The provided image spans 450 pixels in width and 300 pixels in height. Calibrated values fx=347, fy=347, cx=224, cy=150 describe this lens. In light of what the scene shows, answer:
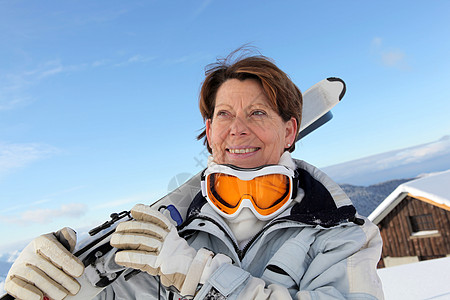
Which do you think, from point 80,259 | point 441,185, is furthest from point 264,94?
point 441,185

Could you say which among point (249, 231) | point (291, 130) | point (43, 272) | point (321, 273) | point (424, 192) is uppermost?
point (291, 130)

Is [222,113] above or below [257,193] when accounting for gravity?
above

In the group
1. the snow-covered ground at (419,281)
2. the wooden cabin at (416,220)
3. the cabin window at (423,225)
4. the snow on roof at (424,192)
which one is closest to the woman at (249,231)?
the snow-covered ground at (419,281)

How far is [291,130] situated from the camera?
93.9 inches

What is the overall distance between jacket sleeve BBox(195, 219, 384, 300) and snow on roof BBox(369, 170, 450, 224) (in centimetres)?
1416

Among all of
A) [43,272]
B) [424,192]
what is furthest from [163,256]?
[424,192]

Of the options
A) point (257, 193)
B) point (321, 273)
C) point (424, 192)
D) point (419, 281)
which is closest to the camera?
point (321, 273)

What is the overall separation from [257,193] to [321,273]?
0.57 metres

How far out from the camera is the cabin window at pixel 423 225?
15.4 meters

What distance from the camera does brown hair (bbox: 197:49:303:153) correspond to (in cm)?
214

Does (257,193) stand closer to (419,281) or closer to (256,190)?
(256,190)

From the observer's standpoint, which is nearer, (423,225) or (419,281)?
(419,281)

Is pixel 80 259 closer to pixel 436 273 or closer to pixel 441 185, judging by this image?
pixel 436 273

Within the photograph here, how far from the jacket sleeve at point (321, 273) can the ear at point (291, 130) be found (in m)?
0.75
